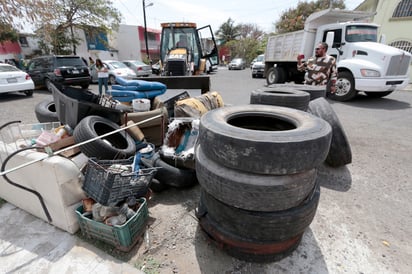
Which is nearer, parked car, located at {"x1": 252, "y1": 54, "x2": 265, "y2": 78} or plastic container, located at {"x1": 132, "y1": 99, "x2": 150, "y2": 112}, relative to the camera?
plastic container, located at {"x1": 132, "y1": 99, "x2": 150, "y2": 112}

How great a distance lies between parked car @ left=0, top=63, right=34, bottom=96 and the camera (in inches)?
283

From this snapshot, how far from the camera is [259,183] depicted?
1.32 m

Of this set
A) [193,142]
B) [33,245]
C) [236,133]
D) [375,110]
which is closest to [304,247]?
[236,133]

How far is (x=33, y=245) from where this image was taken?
1.79 meters

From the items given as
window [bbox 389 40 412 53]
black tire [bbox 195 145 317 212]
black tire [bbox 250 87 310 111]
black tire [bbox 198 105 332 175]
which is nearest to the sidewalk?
black tire [bbox 195 145 317 212]

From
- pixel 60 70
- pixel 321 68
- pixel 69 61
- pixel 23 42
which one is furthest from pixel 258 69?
pixel 23 42

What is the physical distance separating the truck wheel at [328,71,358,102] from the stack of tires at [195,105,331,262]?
6610 mm

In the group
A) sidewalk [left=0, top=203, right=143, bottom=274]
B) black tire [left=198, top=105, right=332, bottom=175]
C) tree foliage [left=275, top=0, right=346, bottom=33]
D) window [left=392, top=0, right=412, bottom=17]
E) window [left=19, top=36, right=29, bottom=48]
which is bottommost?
sidewalk [left=0, top=203, right=143, bottom=274]

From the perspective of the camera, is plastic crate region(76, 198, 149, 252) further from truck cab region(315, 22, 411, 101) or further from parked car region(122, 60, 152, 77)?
parked car region(122, 60, 152, 77)

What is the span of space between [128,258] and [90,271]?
279 millimetres

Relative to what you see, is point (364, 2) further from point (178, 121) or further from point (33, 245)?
point (33, 245)

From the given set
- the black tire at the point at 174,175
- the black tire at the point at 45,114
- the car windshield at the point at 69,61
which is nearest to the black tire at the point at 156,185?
the black tire at the point at 174,175

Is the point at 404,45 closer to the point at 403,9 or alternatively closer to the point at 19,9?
→ the point at 403,9

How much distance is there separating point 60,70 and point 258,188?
Answer: 33.1ft
